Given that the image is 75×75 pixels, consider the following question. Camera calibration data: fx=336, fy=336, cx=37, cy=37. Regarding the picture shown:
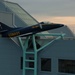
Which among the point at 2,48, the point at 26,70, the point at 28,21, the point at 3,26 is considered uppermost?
the point at 28,21

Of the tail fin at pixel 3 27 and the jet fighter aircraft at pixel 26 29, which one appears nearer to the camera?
the jet fighter aircraft at pixel 26 29

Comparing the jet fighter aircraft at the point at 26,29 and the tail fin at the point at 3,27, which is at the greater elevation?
the tail fin at the point at 3,27

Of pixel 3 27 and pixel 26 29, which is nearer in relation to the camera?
pixel 26 29

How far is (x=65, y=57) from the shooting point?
30719 millimetres

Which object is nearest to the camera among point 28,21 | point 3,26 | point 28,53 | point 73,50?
point 73,50

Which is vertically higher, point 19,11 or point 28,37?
point 19,11

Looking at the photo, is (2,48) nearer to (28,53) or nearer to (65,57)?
(28,53)

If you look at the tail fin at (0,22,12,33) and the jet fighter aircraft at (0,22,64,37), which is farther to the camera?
the tail fin at (0,22,12,33)

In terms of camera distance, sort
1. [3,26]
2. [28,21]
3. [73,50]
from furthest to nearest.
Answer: [28,21], [3,26], [73,50]

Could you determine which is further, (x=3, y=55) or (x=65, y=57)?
(x=3, y=55)

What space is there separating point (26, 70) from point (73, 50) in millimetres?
5409

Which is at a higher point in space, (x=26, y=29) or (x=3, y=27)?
(x=3, y=27)

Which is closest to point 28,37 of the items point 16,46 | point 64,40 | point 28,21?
point 16,46

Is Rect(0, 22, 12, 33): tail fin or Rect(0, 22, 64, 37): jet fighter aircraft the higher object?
Rect(0, 22, 12, 33): tail fin
